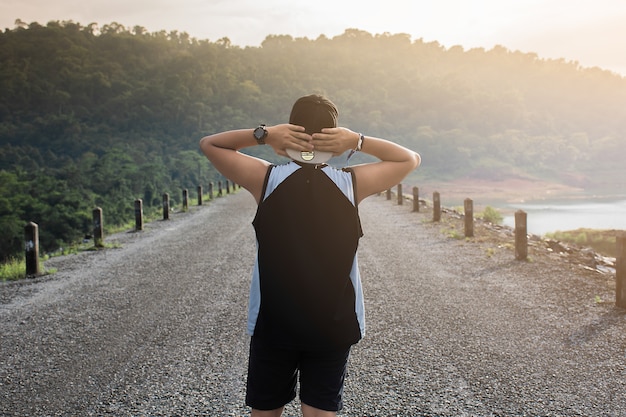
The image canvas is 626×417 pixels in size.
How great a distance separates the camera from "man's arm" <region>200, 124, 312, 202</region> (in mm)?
2000

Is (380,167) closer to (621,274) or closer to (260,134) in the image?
(260,134)

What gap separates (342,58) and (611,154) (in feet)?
264

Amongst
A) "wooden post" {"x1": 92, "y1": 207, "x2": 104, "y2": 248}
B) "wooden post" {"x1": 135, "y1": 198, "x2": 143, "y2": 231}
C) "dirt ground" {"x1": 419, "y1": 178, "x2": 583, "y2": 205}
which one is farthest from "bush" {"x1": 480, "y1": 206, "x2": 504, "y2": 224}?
"dirt ground" {"x1": 419, "y1": 178, "x2": 583, "y2": 205}

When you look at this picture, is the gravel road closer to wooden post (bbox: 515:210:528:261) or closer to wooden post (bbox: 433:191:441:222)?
wooden post (bbox: 515:210:528:261)

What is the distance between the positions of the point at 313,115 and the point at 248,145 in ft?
1.11

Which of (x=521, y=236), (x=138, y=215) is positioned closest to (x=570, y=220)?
(x=521, y=236)

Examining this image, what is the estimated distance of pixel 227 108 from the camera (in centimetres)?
10294

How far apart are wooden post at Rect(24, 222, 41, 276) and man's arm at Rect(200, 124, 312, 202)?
8.45m

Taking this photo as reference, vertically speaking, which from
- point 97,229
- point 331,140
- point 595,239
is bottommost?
point 595,239

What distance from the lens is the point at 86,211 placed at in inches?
1057

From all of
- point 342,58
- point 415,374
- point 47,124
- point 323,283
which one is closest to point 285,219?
point 323,283

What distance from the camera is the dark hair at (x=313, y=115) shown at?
79.3 inches

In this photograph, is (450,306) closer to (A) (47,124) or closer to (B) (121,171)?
(B) (121,171)

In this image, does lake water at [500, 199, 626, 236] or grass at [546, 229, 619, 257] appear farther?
lake water at [500, 199, 626, 236]
